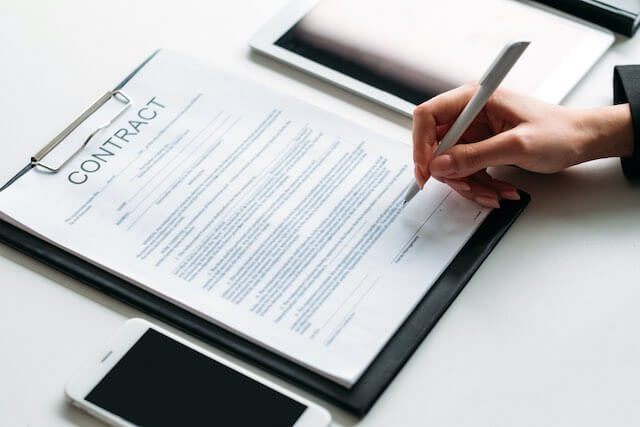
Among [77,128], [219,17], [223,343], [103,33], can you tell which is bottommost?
[223,343]

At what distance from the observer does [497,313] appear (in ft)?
2.65

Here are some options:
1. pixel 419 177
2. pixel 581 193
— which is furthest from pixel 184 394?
pixel 581 193

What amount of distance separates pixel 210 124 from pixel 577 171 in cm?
38

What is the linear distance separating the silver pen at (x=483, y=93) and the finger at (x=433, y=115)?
2 centimetres

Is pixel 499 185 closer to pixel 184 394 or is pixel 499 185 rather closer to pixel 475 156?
pixel 475 156

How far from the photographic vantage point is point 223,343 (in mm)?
783

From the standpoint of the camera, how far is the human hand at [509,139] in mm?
867

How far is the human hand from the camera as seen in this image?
0.87m

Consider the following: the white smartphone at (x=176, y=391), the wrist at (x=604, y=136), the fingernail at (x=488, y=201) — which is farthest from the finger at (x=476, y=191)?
the white smartphone at (x=176, y=391)

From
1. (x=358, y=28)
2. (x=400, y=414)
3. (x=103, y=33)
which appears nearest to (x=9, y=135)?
(x=103, y=33)

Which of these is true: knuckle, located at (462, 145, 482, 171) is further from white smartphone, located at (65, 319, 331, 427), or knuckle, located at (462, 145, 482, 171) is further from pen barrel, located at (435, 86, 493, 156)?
white smartphone, located at (65, 319, 331, 427)

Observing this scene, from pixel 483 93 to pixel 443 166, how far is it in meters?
0.08

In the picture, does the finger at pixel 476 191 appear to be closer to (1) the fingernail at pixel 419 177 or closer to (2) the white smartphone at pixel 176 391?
(1) the fingernail at pixel 419 177

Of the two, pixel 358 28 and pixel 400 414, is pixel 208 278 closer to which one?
pixel 400 414
